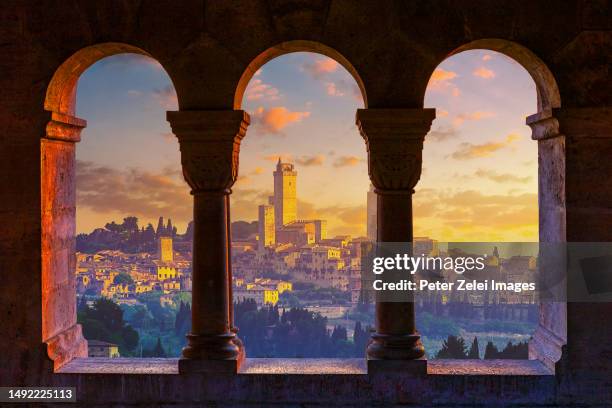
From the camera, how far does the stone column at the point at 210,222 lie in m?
7.19

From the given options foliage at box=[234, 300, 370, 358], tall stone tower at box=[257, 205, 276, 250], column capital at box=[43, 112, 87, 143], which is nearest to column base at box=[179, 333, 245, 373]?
column capital at box=[43, 112, 87, 143]

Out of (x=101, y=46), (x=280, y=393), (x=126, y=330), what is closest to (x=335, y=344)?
(x=126, y=330)

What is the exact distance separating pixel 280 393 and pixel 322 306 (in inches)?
664

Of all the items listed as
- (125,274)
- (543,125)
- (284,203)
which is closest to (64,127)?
(543,125)

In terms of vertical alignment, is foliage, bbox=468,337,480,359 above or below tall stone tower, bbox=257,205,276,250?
below

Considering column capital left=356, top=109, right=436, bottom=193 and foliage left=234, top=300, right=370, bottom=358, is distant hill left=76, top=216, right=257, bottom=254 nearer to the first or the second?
foliage left=234, top=300, right=370, bottom=358

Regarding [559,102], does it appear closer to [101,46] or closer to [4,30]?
[101,46]

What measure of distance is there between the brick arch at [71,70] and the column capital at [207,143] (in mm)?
755

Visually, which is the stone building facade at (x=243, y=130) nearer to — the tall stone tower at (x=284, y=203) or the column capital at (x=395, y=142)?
the column capital at (x=395, y=142)

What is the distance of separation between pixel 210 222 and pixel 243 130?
1220mm

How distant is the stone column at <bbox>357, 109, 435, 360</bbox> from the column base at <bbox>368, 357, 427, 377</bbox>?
0.05 metres

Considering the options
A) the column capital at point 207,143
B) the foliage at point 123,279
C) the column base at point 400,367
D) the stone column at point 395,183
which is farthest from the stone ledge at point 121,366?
the foliage at point 123,279

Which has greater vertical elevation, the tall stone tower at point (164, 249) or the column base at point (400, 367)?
the tall stone tower at point (164, 249)

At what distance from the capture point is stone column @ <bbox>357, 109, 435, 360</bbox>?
23.2 ft
